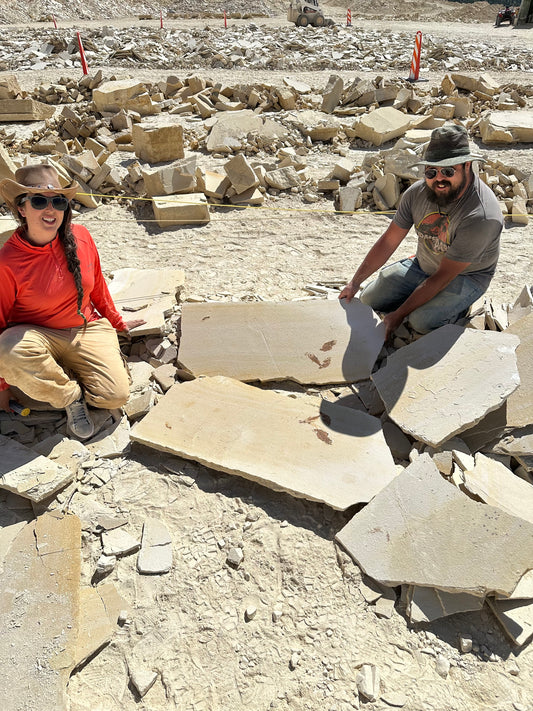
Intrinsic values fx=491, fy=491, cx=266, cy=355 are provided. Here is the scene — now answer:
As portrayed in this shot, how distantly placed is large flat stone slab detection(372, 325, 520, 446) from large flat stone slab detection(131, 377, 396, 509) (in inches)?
9.8

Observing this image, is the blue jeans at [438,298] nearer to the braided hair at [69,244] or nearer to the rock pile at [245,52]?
the braided hair at [69,244]

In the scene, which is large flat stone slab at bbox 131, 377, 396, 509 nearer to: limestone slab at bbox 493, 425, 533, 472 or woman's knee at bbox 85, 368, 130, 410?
woman's knee at bbox 85, 368, 130, 410

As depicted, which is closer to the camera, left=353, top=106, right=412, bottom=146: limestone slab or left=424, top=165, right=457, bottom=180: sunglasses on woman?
left=424, top=165, right=457, bottom=180: sunglasses on woman

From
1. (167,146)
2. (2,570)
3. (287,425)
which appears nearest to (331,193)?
(167,146)

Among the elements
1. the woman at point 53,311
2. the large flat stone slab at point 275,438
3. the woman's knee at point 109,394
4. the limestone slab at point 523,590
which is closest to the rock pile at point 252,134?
the woman at point 53,311

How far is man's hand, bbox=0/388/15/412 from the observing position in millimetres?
3338

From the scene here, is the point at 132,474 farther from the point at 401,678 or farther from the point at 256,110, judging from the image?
the point at 256,110

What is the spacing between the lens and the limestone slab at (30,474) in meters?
2.79

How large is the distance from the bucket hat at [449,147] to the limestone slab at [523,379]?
4.04 feet

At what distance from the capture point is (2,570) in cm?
246

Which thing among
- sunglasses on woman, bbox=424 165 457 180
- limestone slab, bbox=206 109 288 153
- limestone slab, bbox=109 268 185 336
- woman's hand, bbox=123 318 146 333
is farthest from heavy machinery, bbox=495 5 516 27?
woman's hand, bbox=123 318 146 333

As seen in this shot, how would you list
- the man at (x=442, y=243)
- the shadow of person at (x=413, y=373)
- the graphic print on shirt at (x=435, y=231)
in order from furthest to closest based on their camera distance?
the graphic print on shirt at (x=435, y=231) < the man at (x=442, y=243) < the shadow of person at (x=413, y=373)

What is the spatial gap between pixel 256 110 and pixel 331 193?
4111 millimetres

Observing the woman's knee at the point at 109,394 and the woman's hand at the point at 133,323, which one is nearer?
the woman's knee at the point at 109,394
